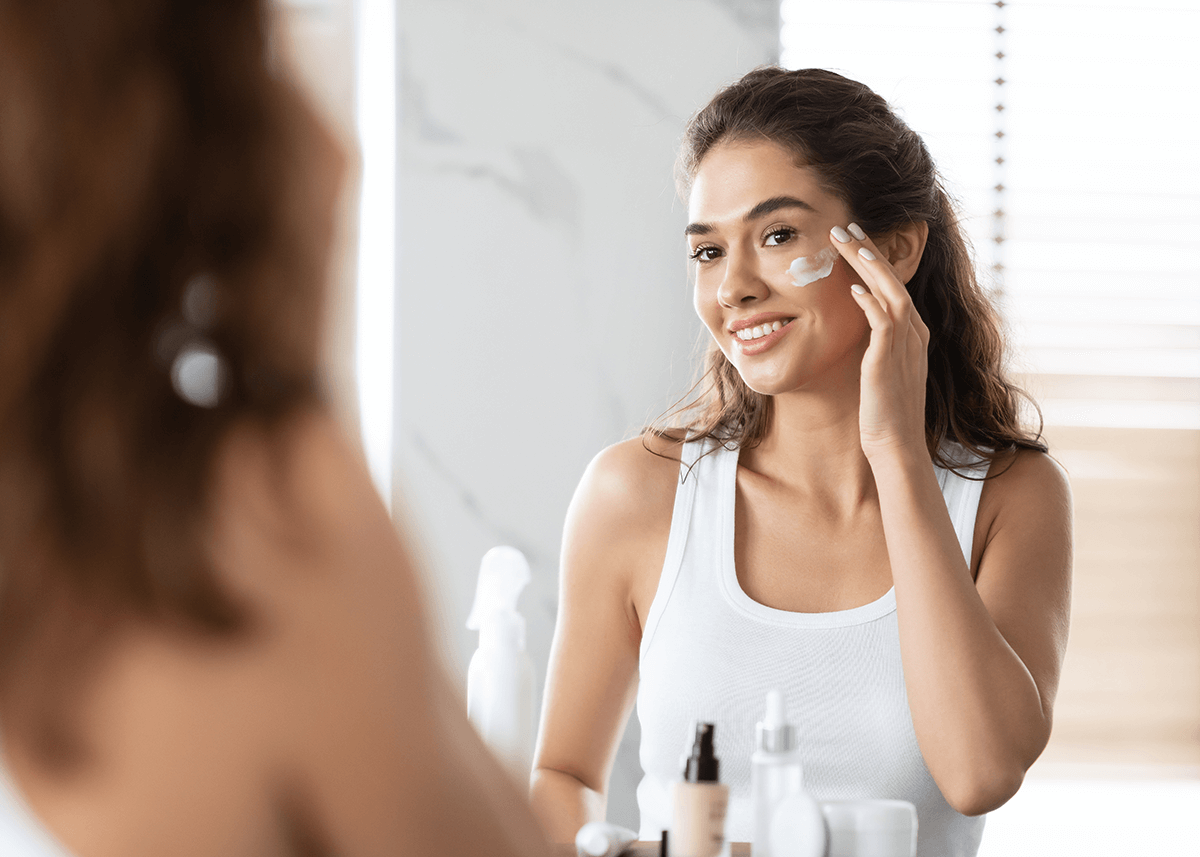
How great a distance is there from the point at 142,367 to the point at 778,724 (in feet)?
1.57

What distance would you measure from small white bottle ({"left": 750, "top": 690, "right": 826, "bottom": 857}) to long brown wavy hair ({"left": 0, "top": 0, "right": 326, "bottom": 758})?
439 millimetres

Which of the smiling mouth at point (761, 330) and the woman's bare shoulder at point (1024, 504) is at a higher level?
the smiling mouth at point (761, 330)

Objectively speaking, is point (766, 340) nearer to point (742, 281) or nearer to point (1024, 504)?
point (742, 281)

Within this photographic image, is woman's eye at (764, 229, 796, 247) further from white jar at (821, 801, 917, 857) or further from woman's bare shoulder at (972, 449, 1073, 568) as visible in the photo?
white jar at (821, 801, 917, 857)

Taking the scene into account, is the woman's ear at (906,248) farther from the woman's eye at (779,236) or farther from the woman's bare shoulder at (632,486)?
the woman's bare shoulder at (632,486)

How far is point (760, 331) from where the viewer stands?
972mm

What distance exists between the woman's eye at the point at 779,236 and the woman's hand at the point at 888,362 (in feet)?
0.14

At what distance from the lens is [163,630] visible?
0.26 m

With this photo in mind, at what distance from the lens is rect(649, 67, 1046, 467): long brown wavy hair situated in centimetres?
98

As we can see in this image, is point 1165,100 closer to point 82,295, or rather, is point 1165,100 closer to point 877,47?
point 877,47

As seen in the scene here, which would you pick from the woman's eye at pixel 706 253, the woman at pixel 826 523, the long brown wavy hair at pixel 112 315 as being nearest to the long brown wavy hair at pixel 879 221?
the woman at pixel 826 523

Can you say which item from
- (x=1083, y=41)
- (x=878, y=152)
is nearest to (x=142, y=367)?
(x=878, y=152)

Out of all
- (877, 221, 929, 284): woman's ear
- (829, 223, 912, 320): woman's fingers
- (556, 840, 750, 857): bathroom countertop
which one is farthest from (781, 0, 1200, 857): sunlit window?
(556, 840, 750, 857): bathroom countertop

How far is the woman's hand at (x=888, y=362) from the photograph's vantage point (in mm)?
887
